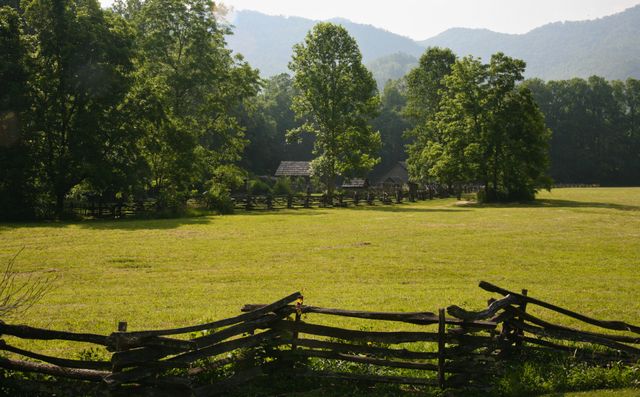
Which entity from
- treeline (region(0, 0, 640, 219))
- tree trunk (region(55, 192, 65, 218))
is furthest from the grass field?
treeline (region(0, 0, 640, 219))

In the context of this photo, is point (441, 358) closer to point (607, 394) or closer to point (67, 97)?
point (607, 394)

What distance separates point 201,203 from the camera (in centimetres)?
4688

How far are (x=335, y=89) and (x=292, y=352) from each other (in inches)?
2018

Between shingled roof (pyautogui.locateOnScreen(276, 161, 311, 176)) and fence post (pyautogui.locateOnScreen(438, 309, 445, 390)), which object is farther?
shingled roof (pyautogui.locateOnScreen(276, 161, 311, 176))

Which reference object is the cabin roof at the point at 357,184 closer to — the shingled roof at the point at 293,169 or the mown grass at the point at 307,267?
the shingled roof at the point at 293,169

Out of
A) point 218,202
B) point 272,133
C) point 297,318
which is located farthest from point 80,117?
point 272,133

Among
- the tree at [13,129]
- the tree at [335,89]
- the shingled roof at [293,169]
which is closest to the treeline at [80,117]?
the tree at [13,129]

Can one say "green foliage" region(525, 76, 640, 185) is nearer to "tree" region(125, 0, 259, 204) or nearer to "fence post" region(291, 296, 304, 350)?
"tree" region(125, 0, 259, 204)

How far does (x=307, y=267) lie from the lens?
59.7ft

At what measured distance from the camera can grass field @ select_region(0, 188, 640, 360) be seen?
12.9 meters

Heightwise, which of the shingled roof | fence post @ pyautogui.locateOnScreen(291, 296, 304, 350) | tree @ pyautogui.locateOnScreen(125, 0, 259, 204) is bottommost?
fence post @ pyautogui.locateOnScreen(291, 296, 304, 350)

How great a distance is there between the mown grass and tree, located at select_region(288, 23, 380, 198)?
27329 mm

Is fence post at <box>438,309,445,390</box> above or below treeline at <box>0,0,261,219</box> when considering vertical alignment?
below

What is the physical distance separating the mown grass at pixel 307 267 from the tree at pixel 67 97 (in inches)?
289
